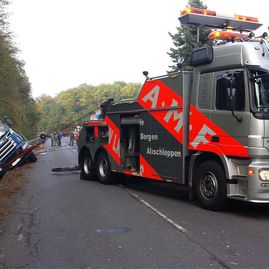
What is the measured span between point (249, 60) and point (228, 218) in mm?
2901

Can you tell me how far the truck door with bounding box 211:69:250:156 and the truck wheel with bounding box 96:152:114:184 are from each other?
5273mm

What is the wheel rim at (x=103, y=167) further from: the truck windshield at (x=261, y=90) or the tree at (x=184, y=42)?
the tree at (x=184, y=42)

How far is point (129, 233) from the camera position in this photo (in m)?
6.84

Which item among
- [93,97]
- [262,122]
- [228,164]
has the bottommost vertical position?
[228,164]

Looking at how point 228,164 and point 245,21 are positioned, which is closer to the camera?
point 228,164

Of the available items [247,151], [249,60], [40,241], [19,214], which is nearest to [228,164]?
[247,151]

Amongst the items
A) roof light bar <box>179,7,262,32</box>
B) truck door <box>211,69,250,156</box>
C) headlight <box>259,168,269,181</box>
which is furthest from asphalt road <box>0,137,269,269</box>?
roof light bar <box>179,7,262,32</box>

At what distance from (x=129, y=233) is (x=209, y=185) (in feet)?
7.78

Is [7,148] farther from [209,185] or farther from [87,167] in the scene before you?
[209,185]

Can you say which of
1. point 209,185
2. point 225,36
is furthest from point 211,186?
point 225,36

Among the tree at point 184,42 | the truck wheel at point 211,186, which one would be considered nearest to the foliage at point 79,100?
the tree at point 184,42

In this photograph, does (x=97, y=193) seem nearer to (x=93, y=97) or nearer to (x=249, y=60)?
(x=249, y=60)

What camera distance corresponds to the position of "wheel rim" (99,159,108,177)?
13.2 m

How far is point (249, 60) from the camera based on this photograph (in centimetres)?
791
